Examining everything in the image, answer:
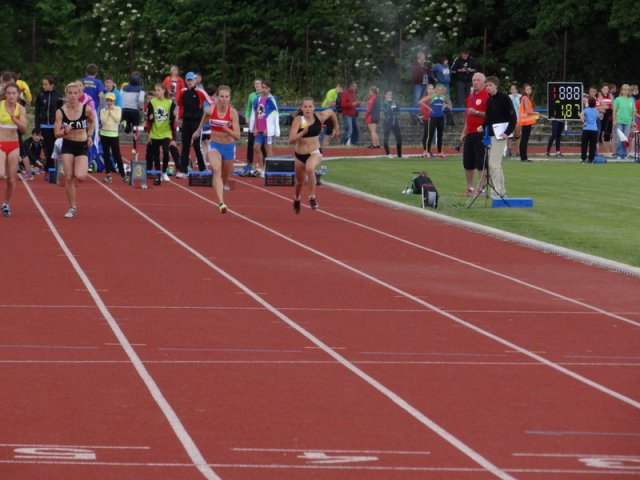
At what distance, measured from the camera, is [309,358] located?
10.8 meters

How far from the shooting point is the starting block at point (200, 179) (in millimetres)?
27756

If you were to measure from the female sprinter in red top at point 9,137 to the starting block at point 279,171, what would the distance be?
25.4 feet

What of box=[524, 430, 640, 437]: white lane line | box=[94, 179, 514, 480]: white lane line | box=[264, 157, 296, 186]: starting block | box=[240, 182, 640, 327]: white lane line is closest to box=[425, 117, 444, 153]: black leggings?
box=[264, 157, 296, 186]: starting block

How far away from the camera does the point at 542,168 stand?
113ft

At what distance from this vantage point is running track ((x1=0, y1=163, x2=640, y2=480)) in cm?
791

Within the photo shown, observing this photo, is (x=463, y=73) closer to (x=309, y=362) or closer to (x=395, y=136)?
(x=395, y=136)

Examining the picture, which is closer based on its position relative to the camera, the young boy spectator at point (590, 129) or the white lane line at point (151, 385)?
the white lane line at point (151, 385)

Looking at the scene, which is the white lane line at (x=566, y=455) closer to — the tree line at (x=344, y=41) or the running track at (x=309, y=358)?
the running track at (x=309, y=358)

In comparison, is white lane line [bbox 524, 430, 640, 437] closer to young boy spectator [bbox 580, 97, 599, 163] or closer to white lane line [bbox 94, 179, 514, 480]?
white lane line [bbox 94, 179, 514, 480]

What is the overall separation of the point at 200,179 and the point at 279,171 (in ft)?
5.10

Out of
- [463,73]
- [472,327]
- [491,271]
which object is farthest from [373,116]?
[472,327]

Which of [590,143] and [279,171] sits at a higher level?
[590,143]

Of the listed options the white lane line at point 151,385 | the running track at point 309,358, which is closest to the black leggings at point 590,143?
the running track at point 309,358

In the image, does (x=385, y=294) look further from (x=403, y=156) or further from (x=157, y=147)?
(x=403, y=156)
